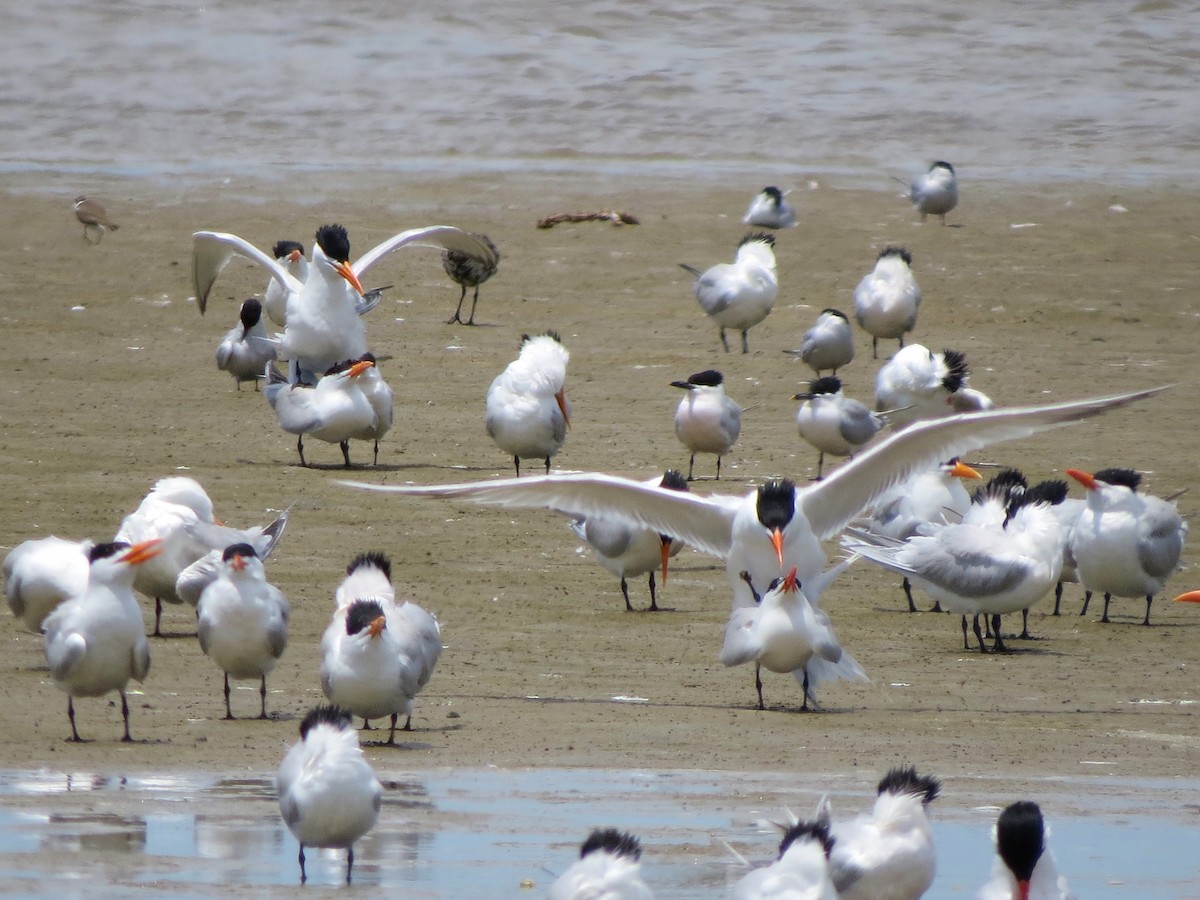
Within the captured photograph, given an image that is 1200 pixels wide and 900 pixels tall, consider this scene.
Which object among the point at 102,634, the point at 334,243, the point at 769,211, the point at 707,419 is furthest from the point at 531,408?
the point at 769,211

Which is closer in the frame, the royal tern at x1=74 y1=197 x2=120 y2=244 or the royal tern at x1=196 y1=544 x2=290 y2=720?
the royal tern at x1=196 y1=544 x2=290 y2=720

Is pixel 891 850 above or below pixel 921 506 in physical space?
above

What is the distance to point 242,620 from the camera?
7.39m

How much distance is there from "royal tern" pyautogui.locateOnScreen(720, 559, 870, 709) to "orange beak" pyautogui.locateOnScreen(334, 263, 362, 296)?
5.43m

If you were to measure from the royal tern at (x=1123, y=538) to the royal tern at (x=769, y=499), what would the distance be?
1.51 m

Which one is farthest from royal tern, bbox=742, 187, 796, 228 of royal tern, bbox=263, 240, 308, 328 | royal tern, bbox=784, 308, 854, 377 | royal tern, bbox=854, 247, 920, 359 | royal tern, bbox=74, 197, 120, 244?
royal tern, bbox=74, 197, 120, 244

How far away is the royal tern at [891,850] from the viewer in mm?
5188

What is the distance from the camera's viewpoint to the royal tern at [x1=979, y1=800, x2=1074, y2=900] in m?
4.94

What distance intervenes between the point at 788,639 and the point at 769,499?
2.01ft

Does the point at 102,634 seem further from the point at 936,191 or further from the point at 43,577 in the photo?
the point at 936,191

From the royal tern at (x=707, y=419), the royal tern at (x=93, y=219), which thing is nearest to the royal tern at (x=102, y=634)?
the royal tern at (x=707, y=419)

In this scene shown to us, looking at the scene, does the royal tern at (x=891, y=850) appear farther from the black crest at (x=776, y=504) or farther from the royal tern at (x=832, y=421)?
the royal tern at (x=832, y=421)

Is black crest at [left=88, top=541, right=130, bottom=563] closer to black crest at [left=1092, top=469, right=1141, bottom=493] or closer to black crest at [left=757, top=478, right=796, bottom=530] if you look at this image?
black crest at [left=757, top=478, right=796, bottom=530]

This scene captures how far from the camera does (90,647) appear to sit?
23.0 feet
